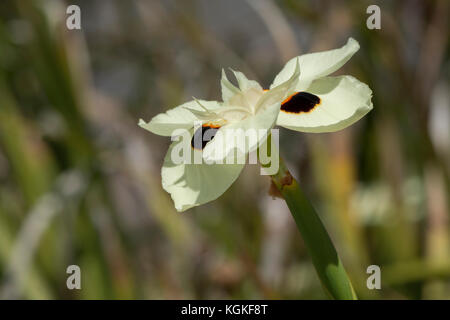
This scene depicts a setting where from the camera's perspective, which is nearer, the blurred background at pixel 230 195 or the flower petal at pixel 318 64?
A: the flower petal at pixel 318 64

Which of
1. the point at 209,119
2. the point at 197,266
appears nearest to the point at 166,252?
the point at 197,266

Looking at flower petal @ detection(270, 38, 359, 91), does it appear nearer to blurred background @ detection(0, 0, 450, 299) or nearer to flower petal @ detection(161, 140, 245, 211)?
flower petal @ detection(161, 140, 245, 211)

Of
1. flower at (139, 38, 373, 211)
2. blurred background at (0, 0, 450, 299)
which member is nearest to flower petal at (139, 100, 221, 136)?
flower at (139, 38, 373, 211)

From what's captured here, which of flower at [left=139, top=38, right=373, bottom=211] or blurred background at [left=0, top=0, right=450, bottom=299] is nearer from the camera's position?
flower at [left=139, top=38, right=373, bottom=211]

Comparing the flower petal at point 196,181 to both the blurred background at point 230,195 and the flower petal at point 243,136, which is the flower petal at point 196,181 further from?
the blurred background at point 230,195

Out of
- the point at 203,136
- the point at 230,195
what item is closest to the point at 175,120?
the point at 203,136

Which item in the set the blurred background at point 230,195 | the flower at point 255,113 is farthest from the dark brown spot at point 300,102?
the blurred background at point 230,195

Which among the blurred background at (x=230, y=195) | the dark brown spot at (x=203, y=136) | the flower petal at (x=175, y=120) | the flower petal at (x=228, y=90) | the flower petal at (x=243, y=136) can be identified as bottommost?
the flower petal at (x=243, y=136)

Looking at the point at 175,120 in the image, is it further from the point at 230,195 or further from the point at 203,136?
the point at 230,195
